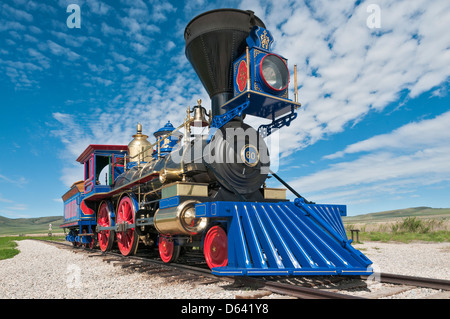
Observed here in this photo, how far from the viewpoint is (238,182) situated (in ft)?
19.7

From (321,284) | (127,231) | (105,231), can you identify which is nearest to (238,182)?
(321,284)

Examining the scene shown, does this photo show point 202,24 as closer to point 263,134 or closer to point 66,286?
point 263,134

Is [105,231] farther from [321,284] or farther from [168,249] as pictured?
[321,284]

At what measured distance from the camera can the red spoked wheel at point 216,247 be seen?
5082mm

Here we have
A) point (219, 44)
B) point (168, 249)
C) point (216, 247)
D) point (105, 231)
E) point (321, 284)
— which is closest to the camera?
point (321, 284)

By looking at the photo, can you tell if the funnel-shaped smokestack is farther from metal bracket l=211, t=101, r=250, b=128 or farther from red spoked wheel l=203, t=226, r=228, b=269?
red spoked wheel l=203, t=226, r=228, b=269

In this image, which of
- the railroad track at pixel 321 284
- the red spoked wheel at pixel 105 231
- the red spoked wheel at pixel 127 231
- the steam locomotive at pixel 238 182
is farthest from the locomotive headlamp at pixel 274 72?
the red spoked wheel at pixel 105 231

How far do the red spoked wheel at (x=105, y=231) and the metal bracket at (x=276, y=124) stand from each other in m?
5.61

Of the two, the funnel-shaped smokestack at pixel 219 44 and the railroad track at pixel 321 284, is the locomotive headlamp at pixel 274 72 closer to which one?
the funnel-shaped smokestack at pixel 219 44

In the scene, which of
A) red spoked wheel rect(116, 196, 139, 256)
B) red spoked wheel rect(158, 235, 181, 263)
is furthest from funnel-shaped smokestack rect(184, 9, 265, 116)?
red spoked wheel rect(116, 196, 139, 256)

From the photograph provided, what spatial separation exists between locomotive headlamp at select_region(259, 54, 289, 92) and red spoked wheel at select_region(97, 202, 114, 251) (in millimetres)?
6419

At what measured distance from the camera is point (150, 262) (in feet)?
23.0

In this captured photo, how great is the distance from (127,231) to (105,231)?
6.59ft

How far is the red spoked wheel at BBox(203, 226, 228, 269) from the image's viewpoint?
16.7ft
